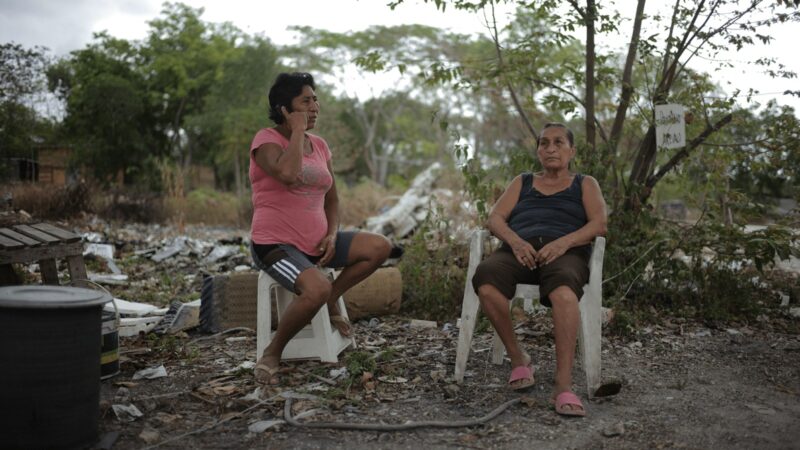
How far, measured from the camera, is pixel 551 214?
406 cm

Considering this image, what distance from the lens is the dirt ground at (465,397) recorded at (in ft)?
9.96

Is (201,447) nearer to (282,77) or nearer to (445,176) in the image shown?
(282,77)

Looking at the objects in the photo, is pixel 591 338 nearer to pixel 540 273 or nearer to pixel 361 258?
pixel 540 273

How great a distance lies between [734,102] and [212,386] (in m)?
4.69

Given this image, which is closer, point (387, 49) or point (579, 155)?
point (579, 155)

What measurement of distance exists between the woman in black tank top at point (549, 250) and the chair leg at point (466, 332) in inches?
4.4

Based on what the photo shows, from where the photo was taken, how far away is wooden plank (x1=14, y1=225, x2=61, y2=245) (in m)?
4.35

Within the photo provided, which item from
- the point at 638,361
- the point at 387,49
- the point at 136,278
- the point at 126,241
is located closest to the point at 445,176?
the point at 126,241

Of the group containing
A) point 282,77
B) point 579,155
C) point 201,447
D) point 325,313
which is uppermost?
point 282,77

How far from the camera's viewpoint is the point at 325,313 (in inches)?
164

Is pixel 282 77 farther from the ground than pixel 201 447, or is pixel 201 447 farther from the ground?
pixel 282 77

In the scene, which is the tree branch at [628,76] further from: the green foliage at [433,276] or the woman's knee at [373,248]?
the woman's knee at [373,248]

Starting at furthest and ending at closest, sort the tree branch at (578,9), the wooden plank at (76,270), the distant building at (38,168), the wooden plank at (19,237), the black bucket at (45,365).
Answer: the distant building at (38,168)
the tree branch at (578,9)
the wooden plank at (76,270)
the wooden plank at (19,237)
the black bucket at (45,365)

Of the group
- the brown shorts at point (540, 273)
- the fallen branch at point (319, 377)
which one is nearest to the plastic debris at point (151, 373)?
the fallen branch at point (319, 377)
